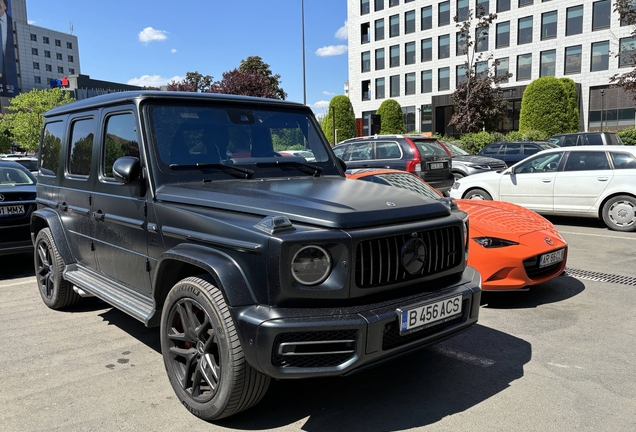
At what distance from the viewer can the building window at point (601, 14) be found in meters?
38.2

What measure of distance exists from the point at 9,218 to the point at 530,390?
629 centimetres

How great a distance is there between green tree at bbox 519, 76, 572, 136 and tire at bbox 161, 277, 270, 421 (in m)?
36.7

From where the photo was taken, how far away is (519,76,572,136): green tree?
119 feet

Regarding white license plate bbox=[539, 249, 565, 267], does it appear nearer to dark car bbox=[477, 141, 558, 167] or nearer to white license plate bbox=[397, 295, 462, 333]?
white license plate bbox=[397, 295, 462, 333]

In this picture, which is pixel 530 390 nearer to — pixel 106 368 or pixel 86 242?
pixel 106 368

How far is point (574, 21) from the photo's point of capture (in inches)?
1574

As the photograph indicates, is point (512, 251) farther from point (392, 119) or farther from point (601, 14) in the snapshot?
point (392, 119)

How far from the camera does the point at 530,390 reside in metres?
3.42

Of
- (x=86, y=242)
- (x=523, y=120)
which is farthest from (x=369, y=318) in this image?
(x=523, y=120)

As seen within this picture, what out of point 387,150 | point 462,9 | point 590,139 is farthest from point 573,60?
point 387,150

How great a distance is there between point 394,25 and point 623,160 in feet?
151

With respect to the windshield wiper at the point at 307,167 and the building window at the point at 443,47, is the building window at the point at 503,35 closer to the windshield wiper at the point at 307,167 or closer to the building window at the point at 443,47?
the building window at the point at 443,47

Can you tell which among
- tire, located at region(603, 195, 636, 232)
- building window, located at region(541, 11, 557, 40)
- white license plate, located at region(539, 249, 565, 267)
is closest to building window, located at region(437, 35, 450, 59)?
building window, located at region(541, 11, 557, 40)

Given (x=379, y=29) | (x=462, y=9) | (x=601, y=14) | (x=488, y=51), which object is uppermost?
(x=379, y=29)
